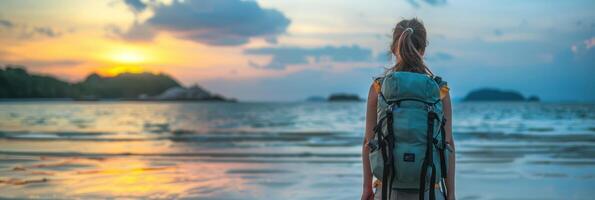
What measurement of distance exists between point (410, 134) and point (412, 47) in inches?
18.9

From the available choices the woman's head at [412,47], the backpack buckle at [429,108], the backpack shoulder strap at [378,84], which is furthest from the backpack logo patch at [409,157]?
the woman's head at [412,47]

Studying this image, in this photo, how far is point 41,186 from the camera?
388 inches

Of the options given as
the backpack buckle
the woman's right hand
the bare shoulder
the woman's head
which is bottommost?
the woman's right hand

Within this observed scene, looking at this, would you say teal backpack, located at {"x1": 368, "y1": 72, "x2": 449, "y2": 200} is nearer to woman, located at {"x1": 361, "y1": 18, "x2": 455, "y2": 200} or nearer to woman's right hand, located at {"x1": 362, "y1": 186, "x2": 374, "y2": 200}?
woman, located at {"x1": 361, "y1": 18, "x2": 455, "y2": 200}

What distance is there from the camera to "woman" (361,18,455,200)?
126 inches

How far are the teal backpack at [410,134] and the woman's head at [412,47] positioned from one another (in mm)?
106

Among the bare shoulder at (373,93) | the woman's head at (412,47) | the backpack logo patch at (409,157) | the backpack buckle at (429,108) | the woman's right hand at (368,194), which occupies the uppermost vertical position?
the woman's head at (412,47)

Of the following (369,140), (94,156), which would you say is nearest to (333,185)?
(369,140)

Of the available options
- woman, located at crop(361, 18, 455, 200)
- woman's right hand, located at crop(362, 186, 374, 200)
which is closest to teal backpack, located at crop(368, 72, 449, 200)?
woman, located at crop(361, 18, 455, 200)

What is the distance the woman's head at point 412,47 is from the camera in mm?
3359

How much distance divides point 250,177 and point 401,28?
26.2ft

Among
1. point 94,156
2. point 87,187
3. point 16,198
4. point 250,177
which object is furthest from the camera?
point 94,156

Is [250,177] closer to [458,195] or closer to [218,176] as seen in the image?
[218,176]

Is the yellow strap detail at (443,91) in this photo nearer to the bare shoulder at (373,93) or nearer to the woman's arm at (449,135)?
the woman's arm at (449,135)
